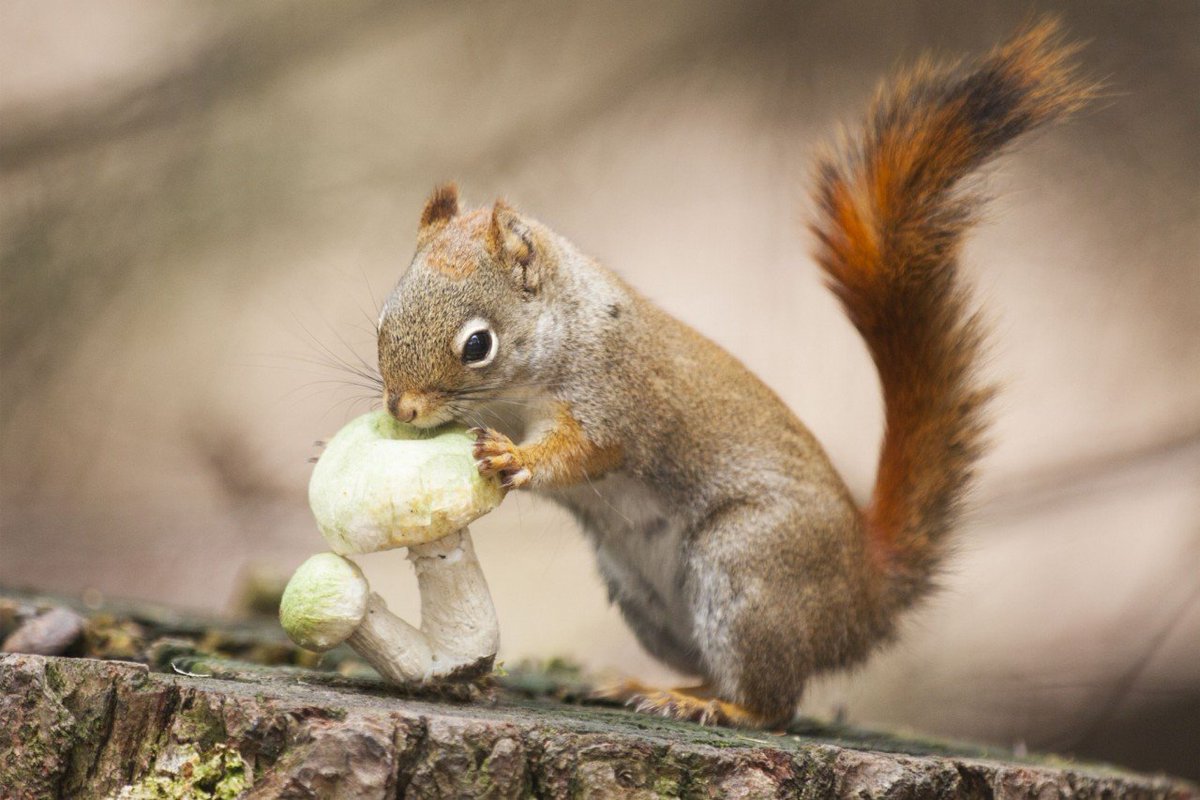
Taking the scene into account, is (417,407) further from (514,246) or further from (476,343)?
(514,246)

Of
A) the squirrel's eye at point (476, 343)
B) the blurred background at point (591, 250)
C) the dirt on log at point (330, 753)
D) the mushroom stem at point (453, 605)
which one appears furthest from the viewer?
the blurred background at point (591, 250)

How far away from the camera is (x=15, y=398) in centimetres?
365

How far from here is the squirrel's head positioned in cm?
157

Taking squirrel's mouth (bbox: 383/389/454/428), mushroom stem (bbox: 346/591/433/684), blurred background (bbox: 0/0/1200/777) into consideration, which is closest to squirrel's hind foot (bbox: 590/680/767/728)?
mushroom stem (bbox: 346/591/433/684)

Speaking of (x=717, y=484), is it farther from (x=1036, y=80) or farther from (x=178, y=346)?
(x=178, y=346)

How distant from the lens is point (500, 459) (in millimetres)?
1488

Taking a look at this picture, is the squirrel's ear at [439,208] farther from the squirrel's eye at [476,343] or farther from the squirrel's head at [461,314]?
the squirrel's eye at [476,343]

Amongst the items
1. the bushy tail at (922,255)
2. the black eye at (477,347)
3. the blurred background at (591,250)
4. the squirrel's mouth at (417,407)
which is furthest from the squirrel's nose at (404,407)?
the blurred background at (591,250)

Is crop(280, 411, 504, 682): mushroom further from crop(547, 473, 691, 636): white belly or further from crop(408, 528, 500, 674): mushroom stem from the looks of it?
crop(547, 473, 691, 636): white belly

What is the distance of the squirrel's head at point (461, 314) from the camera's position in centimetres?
157

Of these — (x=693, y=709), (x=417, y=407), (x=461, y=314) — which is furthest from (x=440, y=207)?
(x=693, y=709)

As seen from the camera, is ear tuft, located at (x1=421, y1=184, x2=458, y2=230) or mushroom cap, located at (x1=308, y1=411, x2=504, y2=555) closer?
mushroom cap, located at (x1=308, y1=411, x2=504, y2=555)

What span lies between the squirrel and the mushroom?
176mm

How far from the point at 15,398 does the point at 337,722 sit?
2825mm
